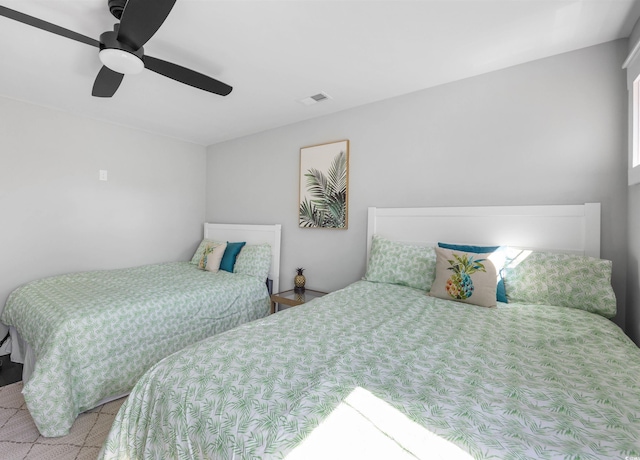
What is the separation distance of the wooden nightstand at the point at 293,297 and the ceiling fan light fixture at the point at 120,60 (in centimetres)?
208

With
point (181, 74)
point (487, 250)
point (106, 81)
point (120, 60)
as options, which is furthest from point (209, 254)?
point (487, 250)

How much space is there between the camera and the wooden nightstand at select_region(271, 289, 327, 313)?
9.00 feet

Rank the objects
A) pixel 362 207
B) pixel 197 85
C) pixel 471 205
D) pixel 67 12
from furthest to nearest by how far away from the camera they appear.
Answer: pixel 362 207
pixel 471 205
pixel 197 85
pixel 67 12

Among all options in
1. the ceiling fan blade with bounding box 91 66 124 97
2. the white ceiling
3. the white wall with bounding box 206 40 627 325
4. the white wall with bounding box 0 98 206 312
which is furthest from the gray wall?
the white wall with bounding box 0 98 206 312

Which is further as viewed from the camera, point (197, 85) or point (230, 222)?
point (230, 222)

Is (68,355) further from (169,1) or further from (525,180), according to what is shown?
(525,180)

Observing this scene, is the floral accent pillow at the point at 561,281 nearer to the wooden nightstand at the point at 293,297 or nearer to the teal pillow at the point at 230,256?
the wooden nightstand at the point at 293,297

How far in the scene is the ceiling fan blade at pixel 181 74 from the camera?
1.67m

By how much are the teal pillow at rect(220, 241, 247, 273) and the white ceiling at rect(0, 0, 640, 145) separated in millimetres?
1551

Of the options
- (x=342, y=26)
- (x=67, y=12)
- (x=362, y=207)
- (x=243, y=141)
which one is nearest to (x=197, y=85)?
(x=67, y=12)

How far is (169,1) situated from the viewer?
3.93 feet

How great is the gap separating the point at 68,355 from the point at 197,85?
6.02 ft

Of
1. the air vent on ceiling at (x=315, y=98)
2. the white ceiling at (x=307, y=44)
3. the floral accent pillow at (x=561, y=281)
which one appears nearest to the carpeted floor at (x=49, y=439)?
the white ceiling at (x=307, y=44)

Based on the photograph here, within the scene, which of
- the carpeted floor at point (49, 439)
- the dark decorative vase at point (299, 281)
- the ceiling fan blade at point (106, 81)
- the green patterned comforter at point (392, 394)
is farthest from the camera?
the dark decorative vase at point (299, 281)
